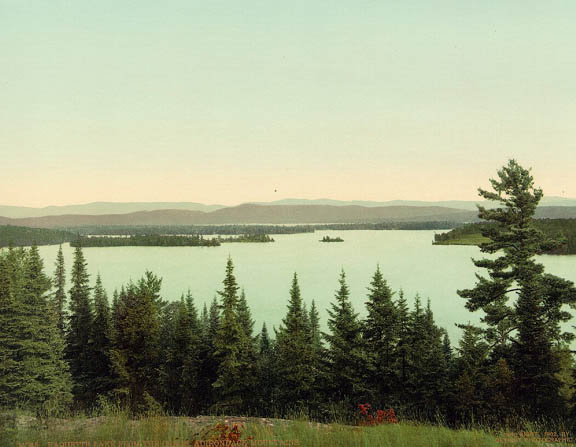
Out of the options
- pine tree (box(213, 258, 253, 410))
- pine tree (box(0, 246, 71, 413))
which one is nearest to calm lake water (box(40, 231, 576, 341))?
pine tree (box(213, 258, 253, 410))

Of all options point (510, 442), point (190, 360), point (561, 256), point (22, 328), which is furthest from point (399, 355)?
point (561, 256)

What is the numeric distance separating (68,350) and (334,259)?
4686 inches

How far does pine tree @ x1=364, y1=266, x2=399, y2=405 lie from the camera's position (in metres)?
25.5

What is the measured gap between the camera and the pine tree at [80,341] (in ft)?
130

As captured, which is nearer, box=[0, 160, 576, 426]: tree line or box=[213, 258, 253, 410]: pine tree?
box=[0, 160, 576, 426]: tree line

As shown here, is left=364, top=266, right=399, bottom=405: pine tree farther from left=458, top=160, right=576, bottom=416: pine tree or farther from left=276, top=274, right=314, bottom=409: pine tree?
left=458, top=160, right=576, bottom=416: pine tree

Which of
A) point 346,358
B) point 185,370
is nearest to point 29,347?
point 185,370

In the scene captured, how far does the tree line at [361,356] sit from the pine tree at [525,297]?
0.06 m

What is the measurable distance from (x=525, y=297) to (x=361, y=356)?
32.5 ft

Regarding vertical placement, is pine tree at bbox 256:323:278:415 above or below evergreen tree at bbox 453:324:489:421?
below

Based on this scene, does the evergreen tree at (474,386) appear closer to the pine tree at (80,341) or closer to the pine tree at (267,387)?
the pine tree at (267,387)

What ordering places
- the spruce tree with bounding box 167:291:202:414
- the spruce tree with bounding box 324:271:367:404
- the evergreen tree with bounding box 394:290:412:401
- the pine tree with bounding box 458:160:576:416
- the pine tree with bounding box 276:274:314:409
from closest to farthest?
the pine tree with bounding box 458:160:576:416 < the spruce tree with bounding box 324:271:367:404 < the evergreen tree with bounding box 394:290:412:401 < the pine tree with bounding box 276:274:314:409 < the spruce tree with bounding box 167:291:202:414

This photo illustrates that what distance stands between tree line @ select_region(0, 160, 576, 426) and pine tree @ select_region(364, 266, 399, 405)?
3.2 inches

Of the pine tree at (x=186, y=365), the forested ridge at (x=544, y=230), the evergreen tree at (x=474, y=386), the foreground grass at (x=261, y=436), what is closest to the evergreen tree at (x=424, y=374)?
the evergreen tree at (x=474, y=386)
